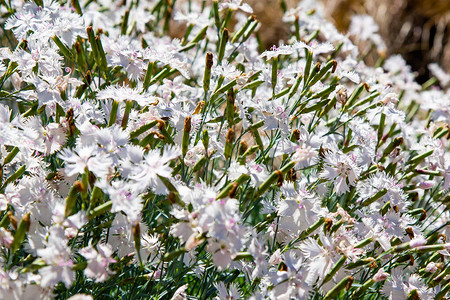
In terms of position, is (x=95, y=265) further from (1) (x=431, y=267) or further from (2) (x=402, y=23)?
(2) (x=402, y=23)

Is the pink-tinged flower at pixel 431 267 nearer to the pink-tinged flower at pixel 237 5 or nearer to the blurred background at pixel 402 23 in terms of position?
the pink-tinged flower at pixel 237 5

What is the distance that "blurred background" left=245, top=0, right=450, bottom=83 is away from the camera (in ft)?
18.2

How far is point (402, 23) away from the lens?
5.81 metres

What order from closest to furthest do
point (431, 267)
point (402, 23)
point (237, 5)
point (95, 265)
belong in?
point (95, 265), point (431, 267), point (237, 5), point (402, 23)

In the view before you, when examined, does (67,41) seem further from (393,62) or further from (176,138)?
(393,62)

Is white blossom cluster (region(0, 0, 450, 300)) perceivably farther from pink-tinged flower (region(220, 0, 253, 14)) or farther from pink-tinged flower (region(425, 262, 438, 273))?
pink-tinged flower (region(220, 0, 253, 14))

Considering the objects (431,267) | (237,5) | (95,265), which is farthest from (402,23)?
(95,265)

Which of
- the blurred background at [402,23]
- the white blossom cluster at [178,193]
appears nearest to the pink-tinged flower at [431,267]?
the white blossom cluster at [178,193]

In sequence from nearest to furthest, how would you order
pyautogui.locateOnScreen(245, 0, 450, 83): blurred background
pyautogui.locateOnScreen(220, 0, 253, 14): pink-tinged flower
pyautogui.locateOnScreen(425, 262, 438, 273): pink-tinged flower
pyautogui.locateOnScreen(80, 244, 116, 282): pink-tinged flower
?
pyautogui.locateOnScreen(80, 244, 116, 282): pink-tinged flower → pyautogui.locateOnScreen(425, 262, 438, 273): pink-tinged flower → pyautogui.locateOnScreen(220, 0, 253, 14): pink-tinged flower → pyautogui.locateOnScreen(245, 0, 450, 83): blurred background

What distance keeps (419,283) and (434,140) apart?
55 centimetres

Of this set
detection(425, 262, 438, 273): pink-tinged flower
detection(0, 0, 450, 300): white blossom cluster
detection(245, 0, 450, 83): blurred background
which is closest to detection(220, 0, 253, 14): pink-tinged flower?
detection(0, 0, 450, 300): white blossom cluster

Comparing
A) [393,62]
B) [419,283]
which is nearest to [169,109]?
[419,283]

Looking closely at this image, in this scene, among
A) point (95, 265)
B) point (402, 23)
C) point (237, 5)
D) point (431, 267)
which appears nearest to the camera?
point (95, 265)

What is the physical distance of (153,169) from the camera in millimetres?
1154
